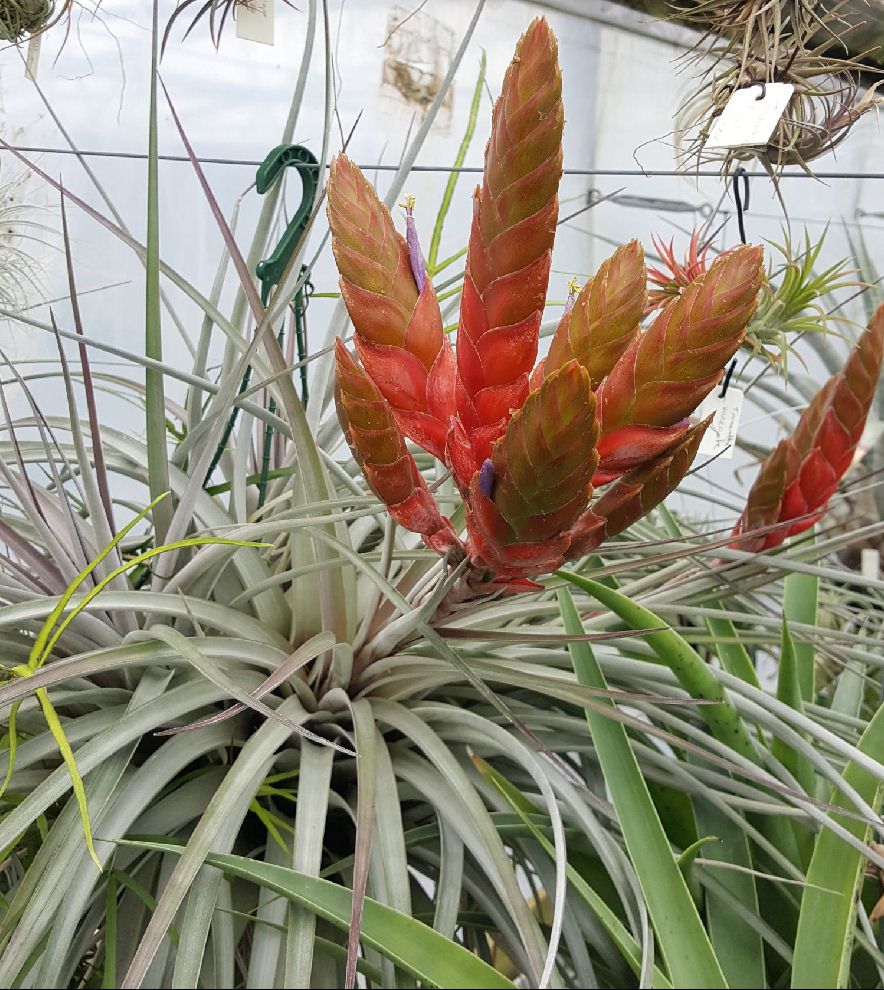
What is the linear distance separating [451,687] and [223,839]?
0.53 ft

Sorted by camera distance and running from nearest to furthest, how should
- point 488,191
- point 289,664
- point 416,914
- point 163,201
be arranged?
1. point 488,191
2. point 289,664
3. point 416,914
4. point 163,201

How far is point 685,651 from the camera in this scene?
1.30ft

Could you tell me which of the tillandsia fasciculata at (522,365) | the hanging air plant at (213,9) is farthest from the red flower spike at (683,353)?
the hanging air plant at (213,9)

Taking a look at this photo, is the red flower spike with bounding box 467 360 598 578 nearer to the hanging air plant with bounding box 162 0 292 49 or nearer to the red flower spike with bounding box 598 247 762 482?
the red flower spike with bounding box 598 247 762 482

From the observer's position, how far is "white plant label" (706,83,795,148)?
1.60 feet

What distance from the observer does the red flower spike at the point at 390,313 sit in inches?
9.9

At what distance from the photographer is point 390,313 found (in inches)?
10.3

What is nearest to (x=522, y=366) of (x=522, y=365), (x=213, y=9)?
(x=522, y=365)

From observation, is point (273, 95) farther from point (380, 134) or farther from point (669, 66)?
point (669, 66)

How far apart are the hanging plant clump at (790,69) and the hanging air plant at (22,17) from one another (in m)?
0.44

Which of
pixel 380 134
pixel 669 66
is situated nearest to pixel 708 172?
pixel 669 66

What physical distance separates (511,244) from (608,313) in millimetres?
35

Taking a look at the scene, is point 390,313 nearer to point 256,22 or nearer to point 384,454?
point 384,454

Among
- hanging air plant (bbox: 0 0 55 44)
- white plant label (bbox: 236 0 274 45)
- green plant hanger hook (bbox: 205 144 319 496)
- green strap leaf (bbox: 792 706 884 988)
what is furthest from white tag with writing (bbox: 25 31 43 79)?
green strap leaf (bbox: 792 706 884 988)
